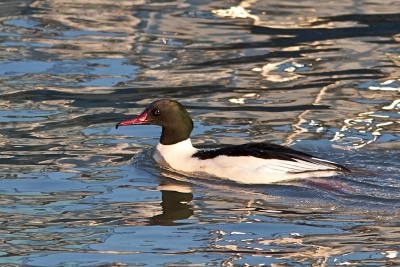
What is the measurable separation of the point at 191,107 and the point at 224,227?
14.0ft

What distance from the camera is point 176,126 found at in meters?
10.3

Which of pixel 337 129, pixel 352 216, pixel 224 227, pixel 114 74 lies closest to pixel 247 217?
pixel 224 227

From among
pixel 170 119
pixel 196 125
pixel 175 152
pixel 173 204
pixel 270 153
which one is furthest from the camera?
pixel 196 125

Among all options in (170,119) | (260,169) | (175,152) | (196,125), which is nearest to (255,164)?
(260,169)

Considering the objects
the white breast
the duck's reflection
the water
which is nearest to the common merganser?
the white breast

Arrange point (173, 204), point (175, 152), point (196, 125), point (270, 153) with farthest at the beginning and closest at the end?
point (196, 125)
point (175, 152)
point (270, 153)
point (173, 204)

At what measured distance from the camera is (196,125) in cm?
1128

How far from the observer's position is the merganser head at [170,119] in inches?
401

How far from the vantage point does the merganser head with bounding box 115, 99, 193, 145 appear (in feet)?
33.4

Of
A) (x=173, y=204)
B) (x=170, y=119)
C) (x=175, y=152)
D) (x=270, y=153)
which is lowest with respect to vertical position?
(x=173, y=204)

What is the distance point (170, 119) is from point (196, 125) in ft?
3.45

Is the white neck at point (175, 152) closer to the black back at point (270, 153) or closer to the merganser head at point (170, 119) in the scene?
the merganser head at point (170, 119)

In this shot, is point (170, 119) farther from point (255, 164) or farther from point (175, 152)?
point (255, 164)

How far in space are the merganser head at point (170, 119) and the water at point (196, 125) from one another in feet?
1.15
